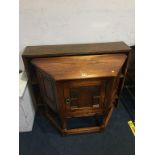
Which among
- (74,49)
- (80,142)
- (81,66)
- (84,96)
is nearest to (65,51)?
(74,49)

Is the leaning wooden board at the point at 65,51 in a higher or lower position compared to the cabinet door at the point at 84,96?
higher

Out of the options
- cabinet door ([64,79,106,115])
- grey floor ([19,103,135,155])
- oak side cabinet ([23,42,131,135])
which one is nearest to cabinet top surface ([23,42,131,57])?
oak side cabinet ([23,42,131,135])

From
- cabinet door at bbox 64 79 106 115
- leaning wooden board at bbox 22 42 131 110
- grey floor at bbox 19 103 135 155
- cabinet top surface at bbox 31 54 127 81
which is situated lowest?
grey floor at bbox 19 103 135 155

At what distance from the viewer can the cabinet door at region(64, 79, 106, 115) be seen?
1.14 meters

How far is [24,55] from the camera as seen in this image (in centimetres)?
130

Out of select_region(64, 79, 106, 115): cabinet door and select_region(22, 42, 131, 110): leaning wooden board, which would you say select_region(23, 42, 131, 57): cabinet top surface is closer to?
select_region(22, 42, 131, 110): leaning wooden board

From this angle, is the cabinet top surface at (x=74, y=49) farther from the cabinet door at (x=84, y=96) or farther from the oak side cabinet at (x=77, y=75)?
the cabinet door at (x=84, y=96)

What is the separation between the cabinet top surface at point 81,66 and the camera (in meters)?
1.10

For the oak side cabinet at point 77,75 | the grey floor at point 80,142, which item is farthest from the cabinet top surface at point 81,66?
the grey floor at point 80,142

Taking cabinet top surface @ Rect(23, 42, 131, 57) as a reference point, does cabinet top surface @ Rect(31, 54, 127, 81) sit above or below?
below

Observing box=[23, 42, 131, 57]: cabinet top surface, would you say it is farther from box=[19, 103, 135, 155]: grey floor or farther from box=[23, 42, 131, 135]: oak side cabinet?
box=[19, 103, 135, 155]: grey floor

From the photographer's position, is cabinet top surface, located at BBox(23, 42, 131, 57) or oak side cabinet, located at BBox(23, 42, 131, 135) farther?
cabinet top surface, located at BBox(23, 42, 131, 57)
